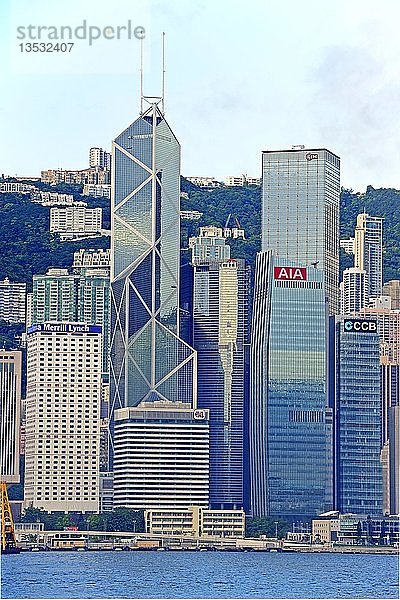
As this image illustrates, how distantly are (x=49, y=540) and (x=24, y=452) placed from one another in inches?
86.8

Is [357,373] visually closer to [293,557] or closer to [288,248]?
[288,248]

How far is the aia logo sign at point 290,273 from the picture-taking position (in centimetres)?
1859

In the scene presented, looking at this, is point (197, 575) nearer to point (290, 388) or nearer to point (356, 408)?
point (290, 388)

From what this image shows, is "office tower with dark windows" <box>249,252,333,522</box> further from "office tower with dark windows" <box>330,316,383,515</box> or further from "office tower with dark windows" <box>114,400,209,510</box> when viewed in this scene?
"office tower with dark windows" <box>114,400,209,510</box>

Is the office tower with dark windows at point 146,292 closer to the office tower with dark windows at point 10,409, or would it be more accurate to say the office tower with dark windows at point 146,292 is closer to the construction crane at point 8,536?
the office tower with dark windows at point 10,409

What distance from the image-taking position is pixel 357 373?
18312mm

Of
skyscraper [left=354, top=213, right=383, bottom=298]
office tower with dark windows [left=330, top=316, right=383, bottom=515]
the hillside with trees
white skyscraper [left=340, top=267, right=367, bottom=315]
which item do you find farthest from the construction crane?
white skyscraper [left=340, top=267, right=367, bottom=315]

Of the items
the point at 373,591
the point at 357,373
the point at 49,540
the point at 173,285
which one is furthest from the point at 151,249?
the point at 373,591

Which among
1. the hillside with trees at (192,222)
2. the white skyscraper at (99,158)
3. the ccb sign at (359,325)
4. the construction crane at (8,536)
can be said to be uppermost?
the white skyscraper at (99,158)

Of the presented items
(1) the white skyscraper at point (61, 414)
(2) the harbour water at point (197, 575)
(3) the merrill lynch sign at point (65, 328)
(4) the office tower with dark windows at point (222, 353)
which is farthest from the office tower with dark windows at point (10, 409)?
(2) the harbour water at point (197, 575)

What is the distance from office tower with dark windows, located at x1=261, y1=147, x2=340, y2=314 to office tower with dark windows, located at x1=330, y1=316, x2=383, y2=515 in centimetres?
51

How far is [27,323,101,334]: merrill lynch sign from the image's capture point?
58.3ft

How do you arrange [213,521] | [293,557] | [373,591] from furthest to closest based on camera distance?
[213,521], [293,557], [373,591]

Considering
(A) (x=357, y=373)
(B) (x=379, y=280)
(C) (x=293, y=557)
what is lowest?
(C) (x=293, y=557)
